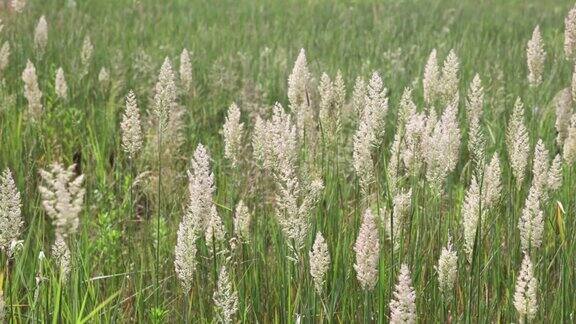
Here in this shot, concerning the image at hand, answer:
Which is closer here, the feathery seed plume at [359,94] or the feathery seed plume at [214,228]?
the feathery seed plume at [214,228]

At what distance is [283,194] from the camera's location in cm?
225

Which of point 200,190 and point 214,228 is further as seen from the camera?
point 214,228

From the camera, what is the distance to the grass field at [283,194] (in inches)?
75.7

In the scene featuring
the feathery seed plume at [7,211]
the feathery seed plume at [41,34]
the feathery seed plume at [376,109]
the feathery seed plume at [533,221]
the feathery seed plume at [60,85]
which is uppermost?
the feathery seed plume at [41,34]

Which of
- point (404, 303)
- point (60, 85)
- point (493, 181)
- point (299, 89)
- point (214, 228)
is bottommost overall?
point (404, 303)

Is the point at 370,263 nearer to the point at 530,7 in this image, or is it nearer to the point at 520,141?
the point at 520,141

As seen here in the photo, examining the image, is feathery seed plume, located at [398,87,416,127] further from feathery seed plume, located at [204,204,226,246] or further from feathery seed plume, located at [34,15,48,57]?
feathery seed plume, located at [34,15,48,57]

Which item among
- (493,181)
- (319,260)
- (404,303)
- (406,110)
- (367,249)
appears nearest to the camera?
(404,303)

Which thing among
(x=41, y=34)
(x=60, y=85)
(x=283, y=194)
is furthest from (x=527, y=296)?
(x=41, y=34)

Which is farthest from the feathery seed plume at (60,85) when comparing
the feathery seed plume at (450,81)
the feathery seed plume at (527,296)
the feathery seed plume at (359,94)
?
the feathery seed plume at (527,296)

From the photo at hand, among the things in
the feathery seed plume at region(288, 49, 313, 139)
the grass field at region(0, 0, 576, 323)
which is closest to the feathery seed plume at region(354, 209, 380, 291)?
the grass field at region(0, 0, 576, 323)

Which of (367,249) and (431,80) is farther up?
(431,80)

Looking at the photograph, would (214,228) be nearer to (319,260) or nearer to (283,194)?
(283,194)

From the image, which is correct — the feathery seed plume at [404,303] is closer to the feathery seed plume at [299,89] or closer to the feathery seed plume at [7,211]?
the feathery seed plume at [7,211]
